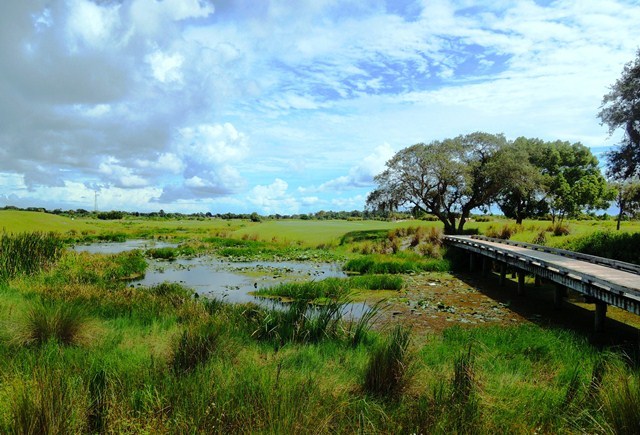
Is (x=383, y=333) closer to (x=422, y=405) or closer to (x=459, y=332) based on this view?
(x=459, y=332)

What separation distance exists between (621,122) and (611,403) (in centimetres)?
2139

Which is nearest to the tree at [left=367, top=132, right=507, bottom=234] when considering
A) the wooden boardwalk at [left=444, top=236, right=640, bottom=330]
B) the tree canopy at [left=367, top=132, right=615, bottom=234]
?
the tree canopy at [left=367, top=132, right=615, bottom=234]

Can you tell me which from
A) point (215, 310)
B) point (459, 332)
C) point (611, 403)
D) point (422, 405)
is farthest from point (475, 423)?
point (215, 310)

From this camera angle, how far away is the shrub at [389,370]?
5.24 meters

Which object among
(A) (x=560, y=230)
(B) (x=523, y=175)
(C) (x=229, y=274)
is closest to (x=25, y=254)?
(C) (x=229, y=274)

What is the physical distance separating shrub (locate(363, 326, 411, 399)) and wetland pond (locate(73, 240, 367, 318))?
7.18m

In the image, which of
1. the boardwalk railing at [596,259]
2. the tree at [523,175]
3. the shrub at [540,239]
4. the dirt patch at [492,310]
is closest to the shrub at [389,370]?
the dirt patch at [492,310]

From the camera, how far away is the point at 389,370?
5.36 meters

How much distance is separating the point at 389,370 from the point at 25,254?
52.1ft

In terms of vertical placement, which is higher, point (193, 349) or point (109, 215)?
point (109, 215)

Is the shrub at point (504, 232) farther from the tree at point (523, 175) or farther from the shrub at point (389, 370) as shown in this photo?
the shrub at point (389, 370)

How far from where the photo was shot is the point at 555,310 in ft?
41.9

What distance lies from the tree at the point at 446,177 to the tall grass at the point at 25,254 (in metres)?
26.3

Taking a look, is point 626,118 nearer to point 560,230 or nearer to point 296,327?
point 560,230
